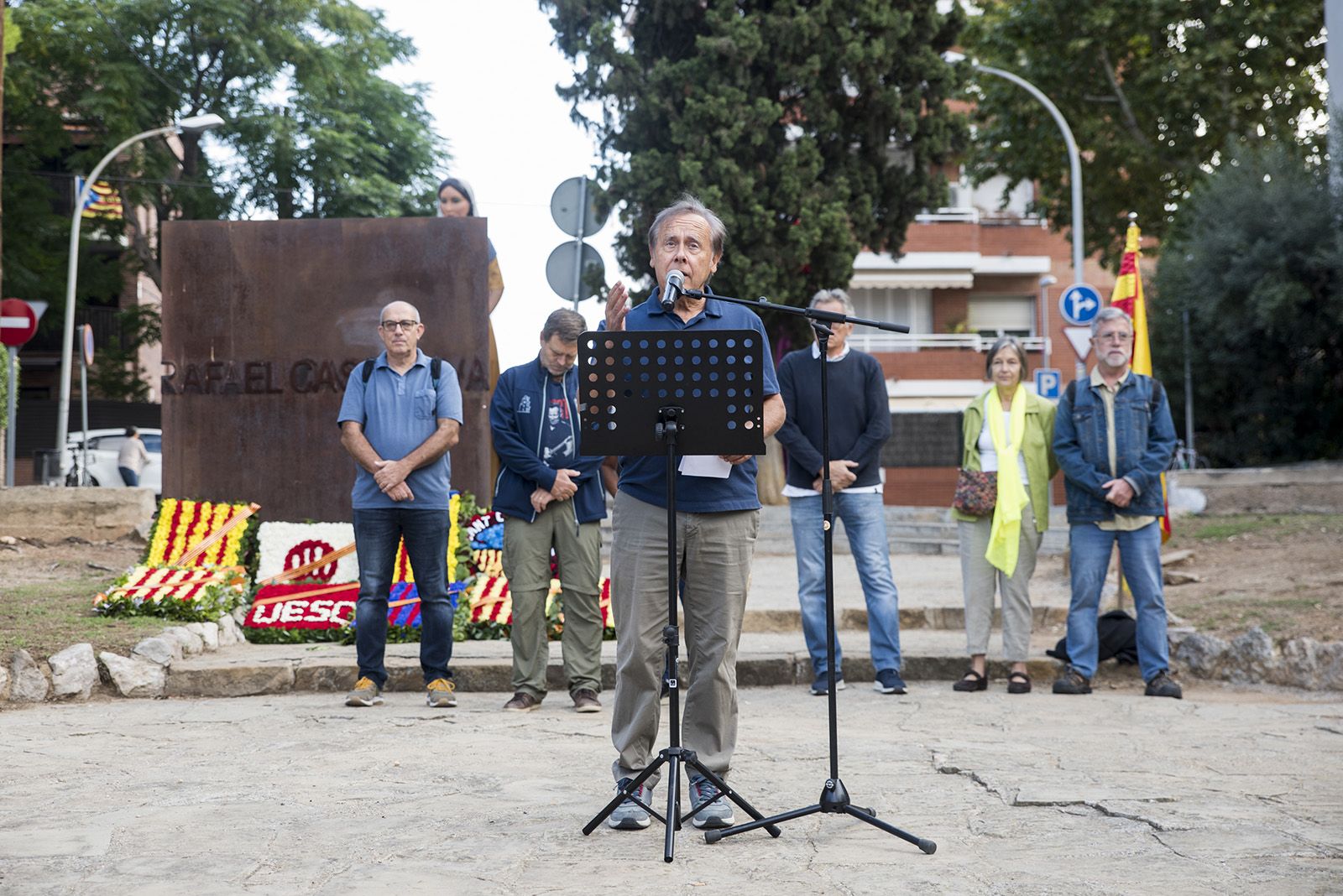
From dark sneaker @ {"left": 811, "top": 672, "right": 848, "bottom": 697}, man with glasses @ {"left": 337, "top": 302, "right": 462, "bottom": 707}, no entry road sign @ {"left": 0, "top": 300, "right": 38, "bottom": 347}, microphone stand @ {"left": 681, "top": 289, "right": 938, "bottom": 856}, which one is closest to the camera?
microphone stand @ {"left": 681, "top": 289, "right": 938, "bottom": 856}

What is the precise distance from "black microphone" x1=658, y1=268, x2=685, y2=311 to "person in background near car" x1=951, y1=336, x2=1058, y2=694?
4.20 metres

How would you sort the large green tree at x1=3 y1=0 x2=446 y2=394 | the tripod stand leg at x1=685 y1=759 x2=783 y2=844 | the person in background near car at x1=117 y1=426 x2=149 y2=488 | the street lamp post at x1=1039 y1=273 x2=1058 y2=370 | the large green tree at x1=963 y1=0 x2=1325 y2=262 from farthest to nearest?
the street lamp post at x1=1039 y1=273 x2=1058 y2=370, the large green tree at x1=3 y1=0 x2=446 y2=394, the large green tree at x1=963 y1=0 x2=1325 y2=262, the person in background near car at x1=117 y1=426 x2=149 y2=488, the tripod stand leg at x1=685 y1=759 x2=783 y2=844

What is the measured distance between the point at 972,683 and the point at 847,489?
129 centimetres

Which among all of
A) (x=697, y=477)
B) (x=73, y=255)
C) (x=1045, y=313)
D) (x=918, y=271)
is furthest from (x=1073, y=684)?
(x=1045, y=313)

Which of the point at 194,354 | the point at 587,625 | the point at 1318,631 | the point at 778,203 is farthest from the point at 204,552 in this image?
the point at 778,203

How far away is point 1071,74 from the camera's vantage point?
2911 centimetres

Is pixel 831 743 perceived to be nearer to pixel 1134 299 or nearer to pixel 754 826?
pixel 754 826

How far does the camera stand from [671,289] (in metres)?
4.29

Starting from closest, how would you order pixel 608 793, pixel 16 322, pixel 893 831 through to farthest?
1. pixel 893 831
2. pixel 608 793
3. pixel 16 322

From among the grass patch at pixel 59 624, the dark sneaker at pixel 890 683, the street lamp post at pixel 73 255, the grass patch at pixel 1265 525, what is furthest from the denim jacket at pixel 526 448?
the street lamp post at pixel 73 255

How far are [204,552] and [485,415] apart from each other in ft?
7.10

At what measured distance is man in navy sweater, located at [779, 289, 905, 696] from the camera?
7.93 meters

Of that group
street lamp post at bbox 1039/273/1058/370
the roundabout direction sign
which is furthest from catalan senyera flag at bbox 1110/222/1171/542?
street lamp post at bbox 1039/273/1058/370

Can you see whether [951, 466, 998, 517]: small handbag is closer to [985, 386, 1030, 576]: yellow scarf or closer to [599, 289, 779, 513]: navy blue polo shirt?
[985, 386, 1030, 576]: yellow scarf
